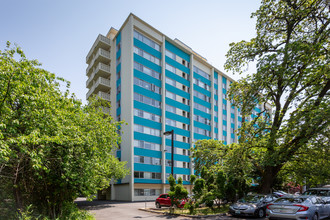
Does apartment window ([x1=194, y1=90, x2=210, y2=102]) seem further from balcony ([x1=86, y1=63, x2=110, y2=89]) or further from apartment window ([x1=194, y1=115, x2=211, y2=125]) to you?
balcony ([x1=86, y1=63, x2=110, y2=89])

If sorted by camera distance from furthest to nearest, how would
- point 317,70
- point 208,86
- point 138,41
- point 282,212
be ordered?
point 208,86, point 138,41, point 317,70, point 282,212

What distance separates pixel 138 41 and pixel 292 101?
26.1 meters

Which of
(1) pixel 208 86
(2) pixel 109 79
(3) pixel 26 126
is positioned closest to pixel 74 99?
(3) pixel 26 126

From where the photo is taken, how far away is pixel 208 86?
49250 millimetres

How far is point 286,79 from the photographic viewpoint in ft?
43.5

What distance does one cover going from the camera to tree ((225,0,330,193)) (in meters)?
Result: 12.6

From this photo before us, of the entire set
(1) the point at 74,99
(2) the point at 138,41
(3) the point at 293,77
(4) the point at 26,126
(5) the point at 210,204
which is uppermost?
(2) the point at 138,41

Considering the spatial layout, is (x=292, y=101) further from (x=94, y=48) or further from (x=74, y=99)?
(x=94, y=48)

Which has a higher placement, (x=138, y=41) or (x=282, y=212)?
(x=138, y=41)

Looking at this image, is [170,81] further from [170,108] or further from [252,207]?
[252,207]

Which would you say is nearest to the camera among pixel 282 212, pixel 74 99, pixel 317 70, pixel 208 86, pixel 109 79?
pixel 282 212

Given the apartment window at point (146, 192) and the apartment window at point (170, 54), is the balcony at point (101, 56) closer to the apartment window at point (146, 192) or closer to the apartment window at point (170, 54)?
the apartment window at point (170, 54)

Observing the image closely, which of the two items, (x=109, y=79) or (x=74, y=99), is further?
(x=109, y=79)

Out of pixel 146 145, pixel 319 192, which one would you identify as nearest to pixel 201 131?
pixel 146 145
